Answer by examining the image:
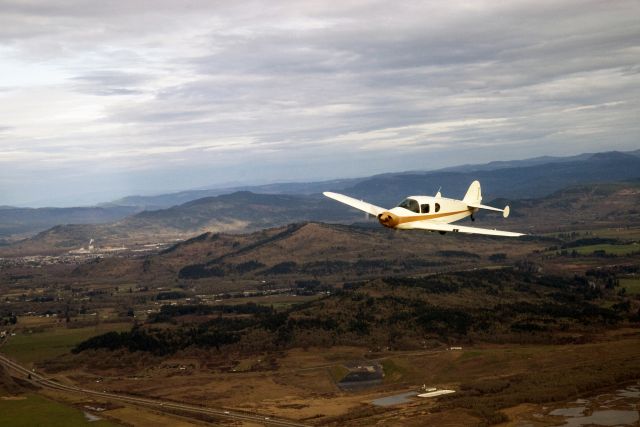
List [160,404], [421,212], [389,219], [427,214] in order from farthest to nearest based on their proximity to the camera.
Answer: [160,404]
[427,214]
[421,212]
[389,219]

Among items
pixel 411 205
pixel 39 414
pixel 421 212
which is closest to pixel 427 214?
pixel 421 212

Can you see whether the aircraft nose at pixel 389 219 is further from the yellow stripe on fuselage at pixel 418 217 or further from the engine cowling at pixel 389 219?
the yellow stripe on fuselage at pixel 418 217

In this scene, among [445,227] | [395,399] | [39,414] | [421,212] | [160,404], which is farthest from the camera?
[160,404]

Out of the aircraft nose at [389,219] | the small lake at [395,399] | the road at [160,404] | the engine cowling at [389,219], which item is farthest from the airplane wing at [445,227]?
the small lake at [395,399]

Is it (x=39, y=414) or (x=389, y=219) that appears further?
(x=39, y=414)

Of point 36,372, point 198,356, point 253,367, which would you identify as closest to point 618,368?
point 253,367

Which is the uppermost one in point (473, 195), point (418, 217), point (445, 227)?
point (473, 195)

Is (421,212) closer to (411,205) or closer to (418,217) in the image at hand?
(418,217)

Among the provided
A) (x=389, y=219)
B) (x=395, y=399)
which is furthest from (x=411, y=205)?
(x=395, y=399)

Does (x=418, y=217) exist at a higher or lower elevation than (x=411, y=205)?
lower
